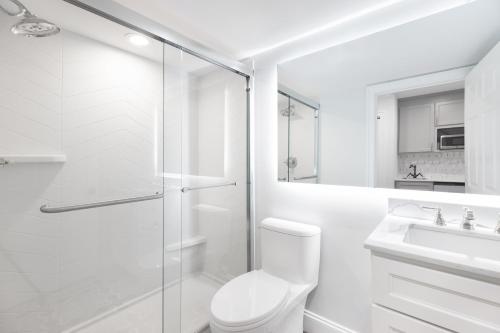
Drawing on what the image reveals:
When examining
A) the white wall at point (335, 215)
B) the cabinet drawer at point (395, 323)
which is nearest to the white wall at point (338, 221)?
the white wall at point (335, 215)

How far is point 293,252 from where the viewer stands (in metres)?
1.61

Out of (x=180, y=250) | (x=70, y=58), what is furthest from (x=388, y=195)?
(x=70, y=58)

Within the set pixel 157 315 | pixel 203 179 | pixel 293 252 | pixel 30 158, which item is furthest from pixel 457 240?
pixel 30 158

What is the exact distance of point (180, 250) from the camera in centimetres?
180

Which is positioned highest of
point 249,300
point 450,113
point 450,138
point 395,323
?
point 450,113

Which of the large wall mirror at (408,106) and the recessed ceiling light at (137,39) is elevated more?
the recessed ceiling light at (137,39)

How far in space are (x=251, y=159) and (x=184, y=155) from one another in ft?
1.88

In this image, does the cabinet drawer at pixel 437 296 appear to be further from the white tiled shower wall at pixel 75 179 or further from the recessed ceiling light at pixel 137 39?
the recessed ceiling light at pixel 137 39

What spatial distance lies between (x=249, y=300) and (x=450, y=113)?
4.88ft

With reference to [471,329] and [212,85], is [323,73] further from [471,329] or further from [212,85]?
[471,329]

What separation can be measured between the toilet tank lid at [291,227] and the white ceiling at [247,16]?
1.35 m

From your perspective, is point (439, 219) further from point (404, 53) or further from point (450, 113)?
point (404, 53)

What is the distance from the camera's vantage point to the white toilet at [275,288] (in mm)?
1226

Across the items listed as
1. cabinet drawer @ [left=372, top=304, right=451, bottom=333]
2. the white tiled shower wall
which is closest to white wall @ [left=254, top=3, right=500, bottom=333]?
cabinet drawer @ [left=372, top=304, right=451, bottom=333]
